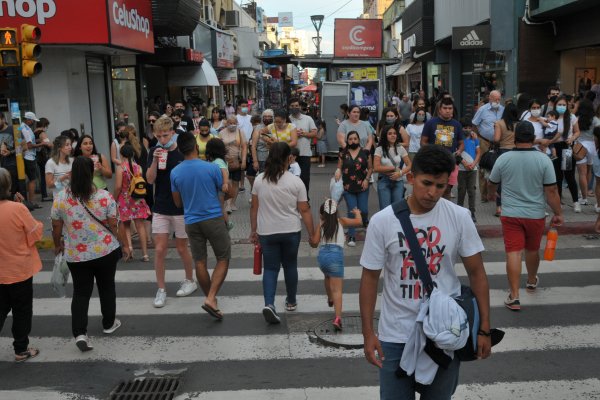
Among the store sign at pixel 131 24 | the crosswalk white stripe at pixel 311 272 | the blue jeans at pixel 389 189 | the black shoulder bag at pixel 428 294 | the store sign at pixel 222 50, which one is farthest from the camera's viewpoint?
the store sign at pixel 222 50

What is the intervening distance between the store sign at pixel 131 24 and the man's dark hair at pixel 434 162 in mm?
13250

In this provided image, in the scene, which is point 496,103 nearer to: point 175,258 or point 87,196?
point 175,258

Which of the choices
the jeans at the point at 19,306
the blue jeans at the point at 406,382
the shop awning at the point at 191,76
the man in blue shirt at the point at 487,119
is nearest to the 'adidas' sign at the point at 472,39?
the man in blue shirt at the point at 487,119

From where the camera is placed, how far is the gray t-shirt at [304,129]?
38.8 feet

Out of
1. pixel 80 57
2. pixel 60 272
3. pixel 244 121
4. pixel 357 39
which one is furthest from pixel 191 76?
pixel 60 272

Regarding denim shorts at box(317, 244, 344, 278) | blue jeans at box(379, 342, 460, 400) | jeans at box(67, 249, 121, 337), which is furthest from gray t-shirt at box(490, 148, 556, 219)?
jeans at box(67, 249, 121, 337)

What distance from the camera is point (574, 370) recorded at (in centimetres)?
518

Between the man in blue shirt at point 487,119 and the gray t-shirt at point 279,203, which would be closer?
the gray t-shirt at point 279,203

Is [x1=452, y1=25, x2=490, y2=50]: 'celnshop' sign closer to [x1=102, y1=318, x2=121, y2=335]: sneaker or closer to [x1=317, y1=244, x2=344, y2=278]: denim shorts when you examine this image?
[x1=317, y1=244, x2=344, y2=278]: denim shorts

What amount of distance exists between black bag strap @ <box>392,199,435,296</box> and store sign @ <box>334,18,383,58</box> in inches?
853

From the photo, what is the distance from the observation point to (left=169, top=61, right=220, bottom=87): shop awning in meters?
25.3

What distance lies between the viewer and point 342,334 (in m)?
5.98

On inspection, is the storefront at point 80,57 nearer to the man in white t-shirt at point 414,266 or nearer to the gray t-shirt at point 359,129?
the gray t-shirt at point 359,129

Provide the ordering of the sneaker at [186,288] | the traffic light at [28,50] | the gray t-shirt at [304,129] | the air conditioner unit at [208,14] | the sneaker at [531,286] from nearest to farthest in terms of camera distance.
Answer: the sneaker at [531,286] → the sneaker at [186,288] → the traffic light at [28,50] → the gray t-shirt at [304,129] → the air conditioner unit at [208,14]
